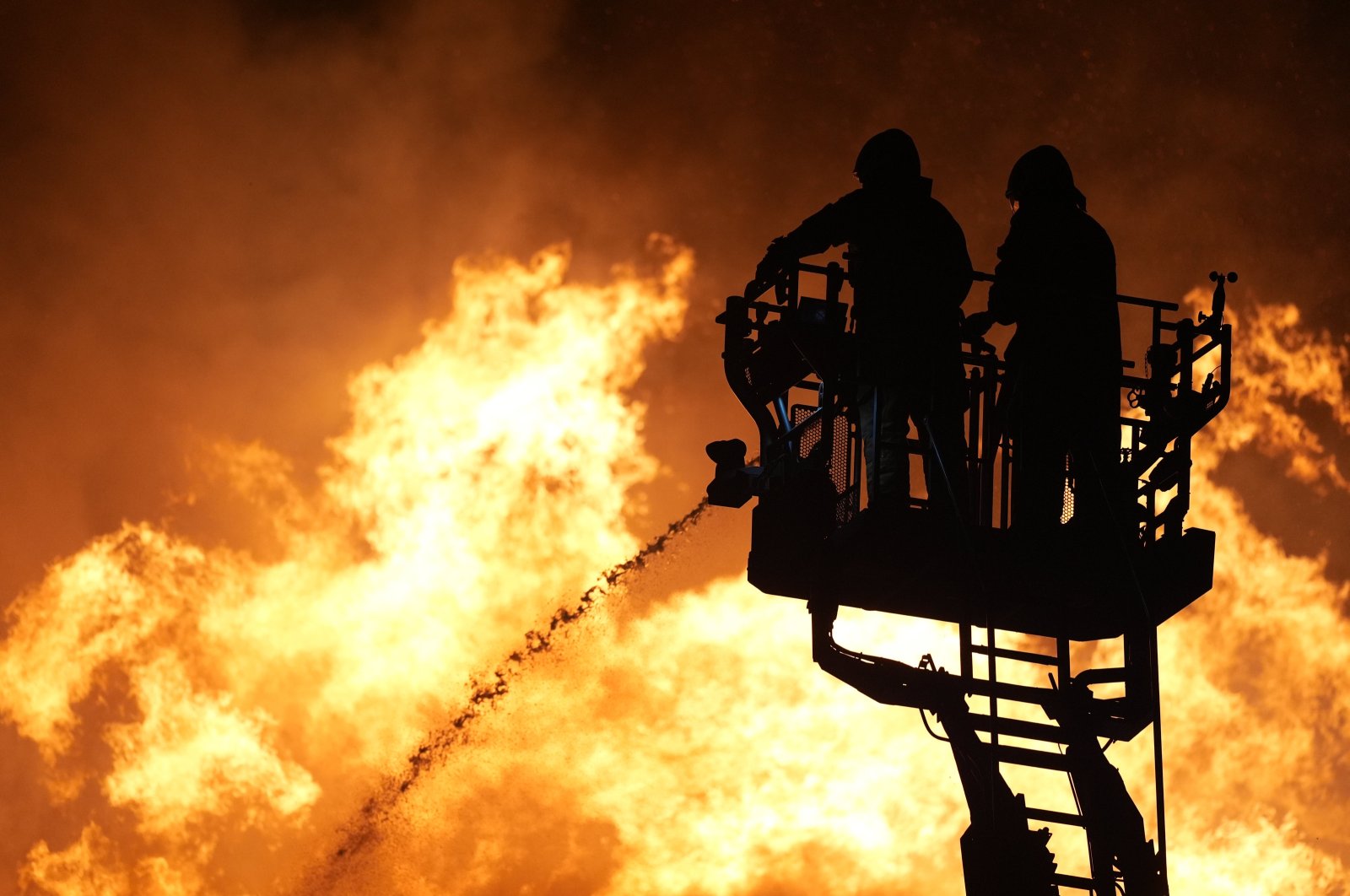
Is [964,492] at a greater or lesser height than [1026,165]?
lesser

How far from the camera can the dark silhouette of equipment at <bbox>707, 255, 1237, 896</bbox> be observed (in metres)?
18.0

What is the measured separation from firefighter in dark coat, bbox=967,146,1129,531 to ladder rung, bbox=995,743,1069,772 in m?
2.19

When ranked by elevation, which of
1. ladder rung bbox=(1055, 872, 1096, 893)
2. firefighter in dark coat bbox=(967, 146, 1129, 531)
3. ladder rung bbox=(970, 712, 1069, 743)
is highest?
firefighter in dark coat bbox=(967, 146, 1129, 531)

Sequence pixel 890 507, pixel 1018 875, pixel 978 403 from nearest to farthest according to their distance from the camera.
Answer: pixel 1018 875 → pixel 890 507 → pixel 978 403

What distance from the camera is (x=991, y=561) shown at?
18.8 metres

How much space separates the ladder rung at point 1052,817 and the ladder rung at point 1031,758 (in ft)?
1.47

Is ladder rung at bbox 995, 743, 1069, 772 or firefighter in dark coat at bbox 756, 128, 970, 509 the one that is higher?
firefighter in dark coat at bbox 756, 128, 970, 509

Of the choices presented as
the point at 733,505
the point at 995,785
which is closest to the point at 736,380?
the point at 733,505

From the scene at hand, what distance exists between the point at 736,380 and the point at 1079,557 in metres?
3.80

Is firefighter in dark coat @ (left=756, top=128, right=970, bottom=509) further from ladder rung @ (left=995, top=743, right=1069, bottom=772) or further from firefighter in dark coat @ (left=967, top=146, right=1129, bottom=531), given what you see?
ladder rung @ (left=995, top=743, right=1069, bottom=772)

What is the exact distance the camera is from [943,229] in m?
19.3

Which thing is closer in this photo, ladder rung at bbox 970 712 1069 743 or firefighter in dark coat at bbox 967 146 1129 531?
ladder rung at bbox 970 712 1069 743

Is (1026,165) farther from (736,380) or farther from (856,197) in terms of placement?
(736,380)

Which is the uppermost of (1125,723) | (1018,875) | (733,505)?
(733,505)
